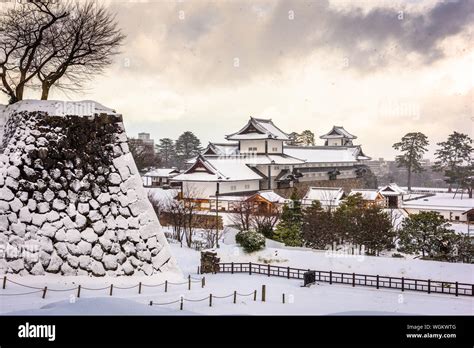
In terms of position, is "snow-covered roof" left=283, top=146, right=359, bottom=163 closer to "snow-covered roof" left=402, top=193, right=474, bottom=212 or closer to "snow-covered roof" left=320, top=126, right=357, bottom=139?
"snow-covered roof" left=320, top=126, right=357, bottom=139

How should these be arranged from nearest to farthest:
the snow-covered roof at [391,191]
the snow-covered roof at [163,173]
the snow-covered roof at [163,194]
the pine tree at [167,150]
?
the snow-covered roof at [163,194]
the snow-covered roof at [391,191]
the snow-covered roof at [163,173]
the pine tree at [167,150]

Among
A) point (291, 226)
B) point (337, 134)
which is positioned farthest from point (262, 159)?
point (337, 134)

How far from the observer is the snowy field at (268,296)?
761 cm

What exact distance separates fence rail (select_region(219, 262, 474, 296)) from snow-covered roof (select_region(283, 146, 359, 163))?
27.9 meters

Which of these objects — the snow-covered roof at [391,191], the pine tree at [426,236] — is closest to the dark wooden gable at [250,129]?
the snow-covered roof at [391,191]

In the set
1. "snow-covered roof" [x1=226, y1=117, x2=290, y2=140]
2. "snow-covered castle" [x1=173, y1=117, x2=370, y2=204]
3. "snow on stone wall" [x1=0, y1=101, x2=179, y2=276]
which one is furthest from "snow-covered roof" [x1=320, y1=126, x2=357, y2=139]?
"snow on stone wall" [x1=0, y1=101, x2=179, y2=276]

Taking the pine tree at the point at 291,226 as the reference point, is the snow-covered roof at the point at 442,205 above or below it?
above

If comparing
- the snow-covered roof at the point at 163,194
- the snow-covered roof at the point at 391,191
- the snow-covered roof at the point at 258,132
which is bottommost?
the snow-covered roof at the point at 163,194

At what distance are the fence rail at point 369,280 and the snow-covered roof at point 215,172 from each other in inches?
666

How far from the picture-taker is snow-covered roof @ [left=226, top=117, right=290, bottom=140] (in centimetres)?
4069

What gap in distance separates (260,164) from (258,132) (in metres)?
4.79

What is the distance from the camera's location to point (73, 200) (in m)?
9.77

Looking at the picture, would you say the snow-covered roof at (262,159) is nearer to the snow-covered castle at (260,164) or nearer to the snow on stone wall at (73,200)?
the snow-covered castle at (260,164)
